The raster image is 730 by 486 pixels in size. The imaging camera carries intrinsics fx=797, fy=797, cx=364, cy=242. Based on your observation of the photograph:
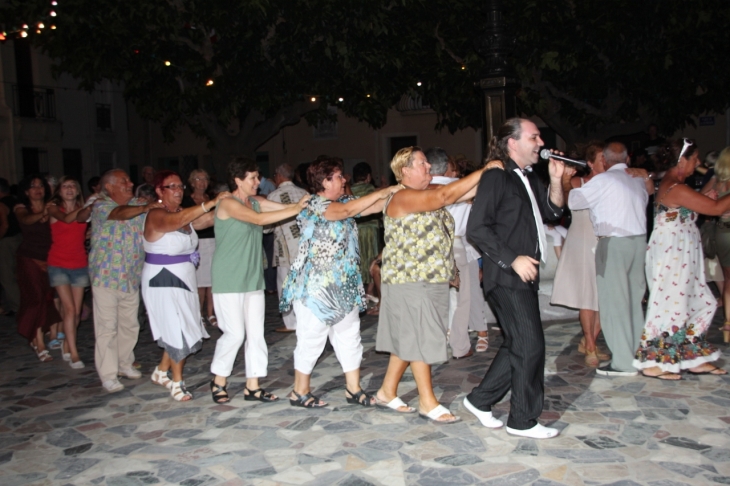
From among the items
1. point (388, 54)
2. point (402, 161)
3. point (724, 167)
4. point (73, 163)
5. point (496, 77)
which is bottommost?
point (724, 167)

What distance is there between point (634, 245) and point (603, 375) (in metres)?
1.09

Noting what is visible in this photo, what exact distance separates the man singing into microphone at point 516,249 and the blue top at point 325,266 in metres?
1.18

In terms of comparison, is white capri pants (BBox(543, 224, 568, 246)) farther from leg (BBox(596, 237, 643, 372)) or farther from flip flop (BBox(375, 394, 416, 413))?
flip flop (BBox(375, 394, 416, 413))

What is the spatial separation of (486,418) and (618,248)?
1.93 metres

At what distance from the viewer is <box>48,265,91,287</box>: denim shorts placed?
25.3 ft

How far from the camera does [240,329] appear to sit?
6145 millimetres

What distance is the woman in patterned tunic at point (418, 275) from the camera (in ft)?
17.7

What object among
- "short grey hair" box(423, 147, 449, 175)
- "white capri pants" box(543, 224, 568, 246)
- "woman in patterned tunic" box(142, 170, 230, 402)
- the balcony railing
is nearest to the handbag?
"white capri pants" box(543, 224, 568, 246)

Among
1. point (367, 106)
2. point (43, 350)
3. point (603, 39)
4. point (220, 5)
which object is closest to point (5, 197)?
point (43, 350)

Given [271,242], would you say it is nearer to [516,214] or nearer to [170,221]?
[170,221]

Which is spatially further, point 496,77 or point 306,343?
point 496,77

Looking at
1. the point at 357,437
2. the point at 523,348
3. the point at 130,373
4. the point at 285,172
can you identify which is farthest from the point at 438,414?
the point at 285,172

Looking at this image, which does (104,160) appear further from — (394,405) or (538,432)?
(538,432)

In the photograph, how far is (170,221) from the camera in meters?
6.14
